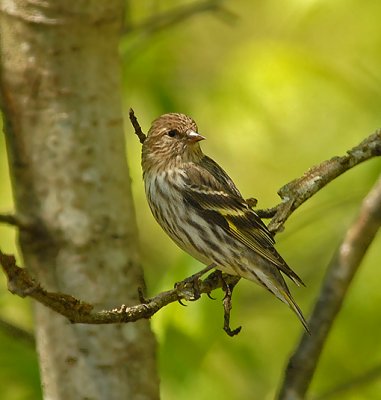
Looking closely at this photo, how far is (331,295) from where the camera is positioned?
3.84 m

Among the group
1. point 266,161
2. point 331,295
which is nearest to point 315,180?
point 331,295

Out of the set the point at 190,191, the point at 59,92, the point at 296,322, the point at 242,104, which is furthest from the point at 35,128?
the point at 296,322

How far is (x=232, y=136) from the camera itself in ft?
18.9

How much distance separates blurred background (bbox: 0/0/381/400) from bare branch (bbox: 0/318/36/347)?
0.15 ft

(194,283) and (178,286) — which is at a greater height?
(178,286)

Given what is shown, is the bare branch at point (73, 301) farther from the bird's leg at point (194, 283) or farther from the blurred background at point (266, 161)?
the blurred background at point (266, 161)

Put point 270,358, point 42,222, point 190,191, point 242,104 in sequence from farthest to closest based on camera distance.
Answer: point 270,358 → point 242,104 → point 190,191 → point 42,222

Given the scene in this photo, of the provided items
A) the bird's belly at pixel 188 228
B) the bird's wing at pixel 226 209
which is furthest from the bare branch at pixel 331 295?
the bird's belly at pixel 188 228

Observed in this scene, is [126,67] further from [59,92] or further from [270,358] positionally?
[270,358]

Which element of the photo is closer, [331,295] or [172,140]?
[331,295]

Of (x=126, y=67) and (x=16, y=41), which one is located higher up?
(x=16, y=41)

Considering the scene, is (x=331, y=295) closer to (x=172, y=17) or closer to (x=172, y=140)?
(x=172, y=140)

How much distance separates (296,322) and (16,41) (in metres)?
2.95

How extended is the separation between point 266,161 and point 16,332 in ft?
8.54
